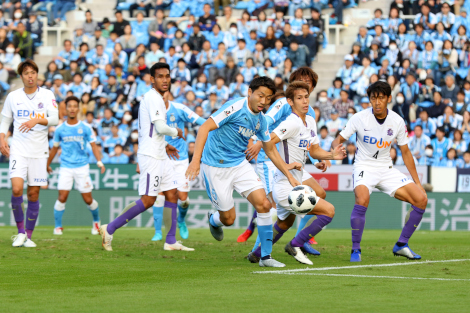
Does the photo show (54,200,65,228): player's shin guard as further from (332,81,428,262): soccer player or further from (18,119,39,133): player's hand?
(332,81,428,262): soccer player

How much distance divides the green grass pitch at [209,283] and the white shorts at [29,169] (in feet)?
3.42

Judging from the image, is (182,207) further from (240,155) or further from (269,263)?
(269,263)

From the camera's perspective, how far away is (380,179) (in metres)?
9.52

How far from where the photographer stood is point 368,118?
31.5ft

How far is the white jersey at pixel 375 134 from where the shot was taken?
31.4 feet

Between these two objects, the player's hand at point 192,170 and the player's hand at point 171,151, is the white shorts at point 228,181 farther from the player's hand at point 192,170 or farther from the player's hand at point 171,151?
the player's hand at point 171,151

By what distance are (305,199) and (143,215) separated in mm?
11112

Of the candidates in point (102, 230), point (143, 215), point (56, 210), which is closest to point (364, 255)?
point (102, 230)

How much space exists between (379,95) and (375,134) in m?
0.55

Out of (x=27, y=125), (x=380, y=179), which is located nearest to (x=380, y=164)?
(x=380, y=179)

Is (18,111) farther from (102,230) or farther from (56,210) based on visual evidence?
(56,210)

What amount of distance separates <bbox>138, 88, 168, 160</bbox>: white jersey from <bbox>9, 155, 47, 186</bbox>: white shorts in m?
1.60

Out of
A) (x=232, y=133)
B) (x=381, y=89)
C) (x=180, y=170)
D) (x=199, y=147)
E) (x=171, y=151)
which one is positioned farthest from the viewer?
(x=180, y=170)

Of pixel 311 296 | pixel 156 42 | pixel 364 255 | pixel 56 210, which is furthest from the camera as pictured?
pixel 156 42
